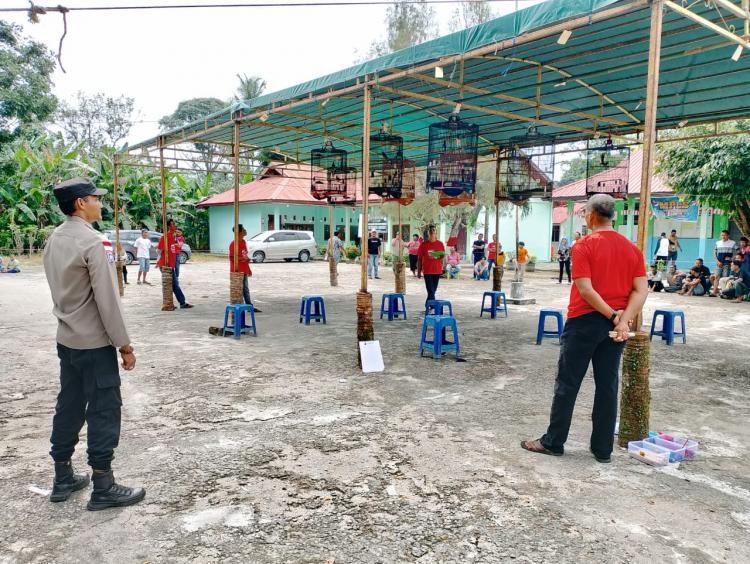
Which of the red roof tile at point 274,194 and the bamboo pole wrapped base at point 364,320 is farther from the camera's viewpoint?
the red roof tile at point 274,194

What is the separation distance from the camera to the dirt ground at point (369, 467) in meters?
2.93

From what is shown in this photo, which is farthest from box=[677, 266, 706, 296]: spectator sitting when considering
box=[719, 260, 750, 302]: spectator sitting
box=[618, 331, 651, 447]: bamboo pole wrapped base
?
box=[618, 331, 651, 447]: bamboo pole wrapped base

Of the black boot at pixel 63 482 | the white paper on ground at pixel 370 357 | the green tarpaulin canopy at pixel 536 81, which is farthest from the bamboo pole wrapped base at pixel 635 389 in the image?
the black boot at pixel 63 482

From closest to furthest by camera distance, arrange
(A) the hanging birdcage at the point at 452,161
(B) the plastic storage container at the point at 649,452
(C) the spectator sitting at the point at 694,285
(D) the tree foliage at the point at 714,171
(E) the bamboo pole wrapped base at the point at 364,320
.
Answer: (B) the plastic storage container at the point at 649,452 < (E) the bamboo pole wrapped base at the point at 364,320 < (A) the hanging birdcage at the point at 452,161 < (D) the tree foliage at the point at 714,171 < (C) the spectator sitting at the point at 694,285

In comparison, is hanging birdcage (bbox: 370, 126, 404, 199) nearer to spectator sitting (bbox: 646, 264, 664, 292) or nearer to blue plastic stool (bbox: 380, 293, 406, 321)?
blue plastic stool (bbox: 380, 293, 406, 321)

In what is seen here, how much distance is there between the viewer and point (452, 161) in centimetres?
838

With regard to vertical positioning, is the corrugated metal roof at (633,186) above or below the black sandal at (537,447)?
above

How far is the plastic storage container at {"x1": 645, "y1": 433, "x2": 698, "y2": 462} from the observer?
13.1 ft

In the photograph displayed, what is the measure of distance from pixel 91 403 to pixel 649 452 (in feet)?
12.5

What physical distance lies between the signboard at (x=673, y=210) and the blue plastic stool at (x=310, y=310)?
18.0 m

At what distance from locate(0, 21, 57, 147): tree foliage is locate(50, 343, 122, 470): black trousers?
21679mm

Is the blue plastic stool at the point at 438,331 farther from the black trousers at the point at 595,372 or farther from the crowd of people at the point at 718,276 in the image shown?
the crowd of people at the point at 718,276

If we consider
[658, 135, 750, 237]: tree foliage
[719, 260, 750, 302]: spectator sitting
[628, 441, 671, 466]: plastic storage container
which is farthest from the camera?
[658, 135, 750, 237]: tree foliage

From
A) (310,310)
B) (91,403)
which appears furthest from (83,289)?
(310,310)
